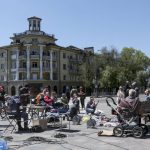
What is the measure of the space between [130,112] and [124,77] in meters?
66.8

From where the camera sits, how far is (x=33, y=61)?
86.6m

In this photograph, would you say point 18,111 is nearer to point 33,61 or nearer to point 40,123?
point 40,123

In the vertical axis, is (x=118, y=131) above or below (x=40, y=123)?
below

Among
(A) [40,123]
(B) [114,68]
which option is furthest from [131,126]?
(B) [114,68]

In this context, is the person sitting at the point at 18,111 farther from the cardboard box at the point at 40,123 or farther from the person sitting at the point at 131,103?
the person sitting at the point at 131,103

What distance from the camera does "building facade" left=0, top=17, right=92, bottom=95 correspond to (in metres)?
85.1

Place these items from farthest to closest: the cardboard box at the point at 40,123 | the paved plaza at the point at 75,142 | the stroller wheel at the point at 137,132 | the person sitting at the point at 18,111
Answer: the cardboard box at the point at 40,123
the person sitting at the point at 18,111
the stroller wheel at the point at 137,132
the paved plaza at the point at 75,142

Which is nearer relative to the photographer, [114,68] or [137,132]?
[137,132]

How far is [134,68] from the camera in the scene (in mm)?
85312

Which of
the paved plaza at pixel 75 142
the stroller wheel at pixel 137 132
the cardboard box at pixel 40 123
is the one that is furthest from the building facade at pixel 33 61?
the stroller wheel at pixel 137 132

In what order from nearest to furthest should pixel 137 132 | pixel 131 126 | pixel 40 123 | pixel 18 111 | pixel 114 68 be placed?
pixel 137 132 < pixel 131 126 < pixel 18 111 < pixel 40 123 < pixel 114 68

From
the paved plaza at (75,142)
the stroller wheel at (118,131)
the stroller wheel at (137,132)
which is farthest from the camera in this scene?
the stroller wheel at (118,131)

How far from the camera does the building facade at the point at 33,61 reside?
85125 mm

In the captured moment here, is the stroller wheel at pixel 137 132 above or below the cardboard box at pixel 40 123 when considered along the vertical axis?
below
